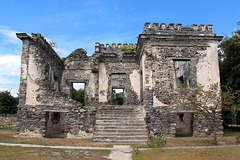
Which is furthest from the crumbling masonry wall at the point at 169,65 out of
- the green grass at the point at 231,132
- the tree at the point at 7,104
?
the tree at the point at 7,104

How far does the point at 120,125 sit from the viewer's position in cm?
1145

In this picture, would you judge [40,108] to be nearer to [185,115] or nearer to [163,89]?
[163,89]

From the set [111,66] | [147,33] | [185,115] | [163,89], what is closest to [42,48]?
[111,66]

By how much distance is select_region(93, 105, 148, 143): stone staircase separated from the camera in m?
10.3

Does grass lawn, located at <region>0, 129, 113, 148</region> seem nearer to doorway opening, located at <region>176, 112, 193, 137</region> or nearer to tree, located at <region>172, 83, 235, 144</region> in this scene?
tree, located at <region>172, 83, 235, 144</region>

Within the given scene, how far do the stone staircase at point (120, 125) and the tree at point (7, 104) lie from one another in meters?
25.4

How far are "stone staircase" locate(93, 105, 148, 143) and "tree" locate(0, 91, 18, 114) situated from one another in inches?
1000

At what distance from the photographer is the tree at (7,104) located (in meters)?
32.2

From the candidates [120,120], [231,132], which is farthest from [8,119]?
[231,132]

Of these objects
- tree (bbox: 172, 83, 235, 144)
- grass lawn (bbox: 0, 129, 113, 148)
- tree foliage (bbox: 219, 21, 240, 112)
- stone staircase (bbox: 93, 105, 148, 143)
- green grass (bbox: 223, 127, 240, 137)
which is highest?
tree foliage (bbox: 219, 21, 240, 112)

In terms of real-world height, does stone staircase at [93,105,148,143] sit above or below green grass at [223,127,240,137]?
above

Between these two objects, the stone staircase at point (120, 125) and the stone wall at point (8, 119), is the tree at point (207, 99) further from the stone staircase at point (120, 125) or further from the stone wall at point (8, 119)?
the stone wall at point (8, 119)

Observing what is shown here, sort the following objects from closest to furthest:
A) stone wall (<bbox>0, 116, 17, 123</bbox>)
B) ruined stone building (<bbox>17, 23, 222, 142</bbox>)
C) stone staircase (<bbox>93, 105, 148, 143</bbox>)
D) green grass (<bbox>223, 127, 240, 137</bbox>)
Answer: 1. stone staircase (<bbox>93, 105, 148, 143</bbox>)
2. ruined stone building (<bbox>17, 23, 222, 142</bbox>)
3. green grass (<bbox>223, 127, 240, 137</bbox>)
4. stone wall (<bbox>0, 116, 17, 123</bbox>)

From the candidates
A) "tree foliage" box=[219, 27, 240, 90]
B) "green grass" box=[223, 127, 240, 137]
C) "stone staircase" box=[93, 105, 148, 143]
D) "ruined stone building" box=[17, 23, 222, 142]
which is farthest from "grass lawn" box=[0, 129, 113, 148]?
"tree foliage" box=[219, 27, 240, 90]
